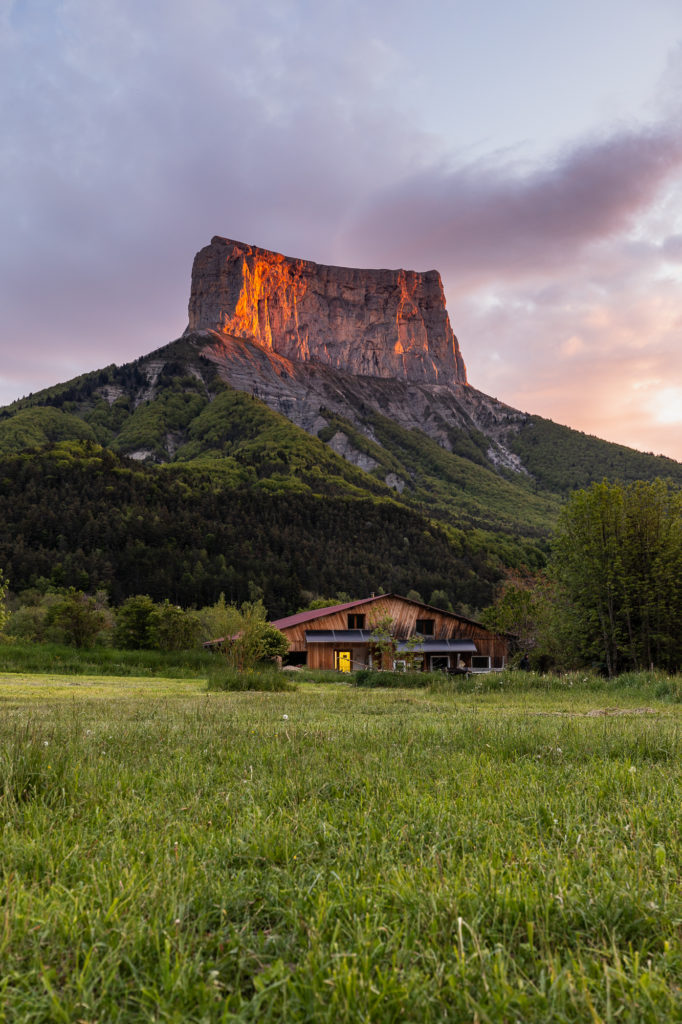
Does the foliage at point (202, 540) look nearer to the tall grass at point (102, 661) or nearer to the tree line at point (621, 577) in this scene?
the tall grass at point (102, 661)

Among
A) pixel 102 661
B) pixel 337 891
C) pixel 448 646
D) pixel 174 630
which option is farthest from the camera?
pixel 448 646

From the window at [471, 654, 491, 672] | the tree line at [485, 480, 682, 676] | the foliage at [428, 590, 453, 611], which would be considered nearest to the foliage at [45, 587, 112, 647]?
the tree line at [485, 480, 682, 676]

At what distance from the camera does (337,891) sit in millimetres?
2572

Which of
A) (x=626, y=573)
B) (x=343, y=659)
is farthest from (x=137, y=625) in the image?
(x=626, y=573)

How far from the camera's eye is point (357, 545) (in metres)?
122

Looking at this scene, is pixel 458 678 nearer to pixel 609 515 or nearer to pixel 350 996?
pixel 609 515

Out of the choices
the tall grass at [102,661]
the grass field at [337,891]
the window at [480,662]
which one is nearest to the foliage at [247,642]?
the tall grass at [102,661]

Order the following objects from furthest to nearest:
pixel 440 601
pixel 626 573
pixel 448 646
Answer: pixel 440 601
pixel 448 646
pixel 626 573

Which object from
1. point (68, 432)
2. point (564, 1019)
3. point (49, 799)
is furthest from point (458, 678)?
point (68, 432)

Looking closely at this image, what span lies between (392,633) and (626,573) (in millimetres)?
33128

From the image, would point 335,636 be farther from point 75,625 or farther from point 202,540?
point 202,540

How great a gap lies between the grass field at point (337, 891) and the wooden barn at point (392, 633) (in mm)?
49572

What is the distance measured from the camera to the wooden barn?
186 ft

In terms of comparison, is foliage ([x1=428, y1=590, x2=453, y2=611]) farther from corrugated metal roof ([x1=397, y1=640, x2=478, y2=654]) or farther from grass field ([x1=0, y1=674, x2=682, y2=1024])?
grass field ([x1=0, y1=674, x2=682, y2=1024])
